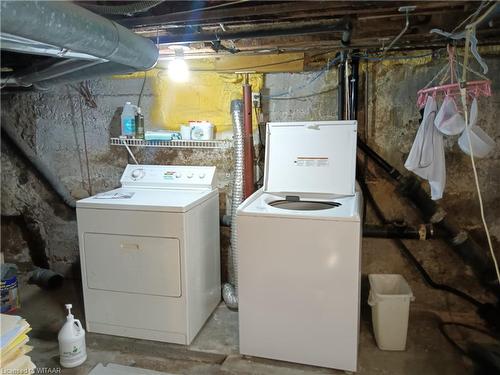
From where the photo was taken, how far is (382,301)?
2.23 m

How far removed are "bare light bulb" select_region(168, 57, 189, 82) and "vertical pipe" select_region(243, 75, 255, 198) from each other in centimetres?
47

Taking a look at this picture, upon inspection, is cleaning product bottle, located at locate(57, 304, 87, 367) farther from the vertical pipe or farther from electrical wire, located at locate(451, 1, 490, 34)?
electrical wire, located at locate(451, 1, 490, 34)

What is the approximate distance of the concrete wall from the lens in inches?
99.7

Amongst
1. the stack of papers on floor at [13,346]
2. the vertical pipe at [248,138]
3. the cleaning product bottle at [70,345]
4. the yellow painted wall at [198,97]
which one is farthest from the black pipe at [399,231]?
the stack of papers on floor at [13,346]

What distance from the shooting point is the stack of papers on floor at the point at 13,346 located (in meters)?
1.30

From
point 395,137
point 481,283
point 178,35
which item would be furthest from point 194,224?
point 481,283

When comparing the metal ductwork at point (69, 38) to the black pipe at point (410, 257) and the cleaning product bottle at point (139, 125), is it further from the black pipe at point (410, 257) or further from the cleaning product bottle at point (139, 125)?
the black pipe at point (410, 257)

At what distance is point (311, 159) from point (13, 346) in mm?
1832

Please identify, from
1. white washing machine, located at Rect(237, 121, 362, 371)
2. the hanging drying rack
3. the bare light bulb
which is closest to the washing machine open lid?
white washing machine, located at Rect(237, 121, 362, 371)

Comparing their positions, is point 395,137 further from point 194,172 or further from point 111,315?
point 111,315

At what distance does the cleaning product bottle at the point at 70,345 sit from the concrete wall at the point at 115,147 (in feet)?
4.08

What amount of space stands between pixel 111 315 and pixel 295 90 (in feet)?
6.52

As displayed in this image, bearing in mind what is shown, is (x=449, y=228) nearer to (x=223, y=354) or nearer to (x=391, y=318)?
(x=391, y=318)

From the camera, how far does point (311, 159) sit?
2443 mm
